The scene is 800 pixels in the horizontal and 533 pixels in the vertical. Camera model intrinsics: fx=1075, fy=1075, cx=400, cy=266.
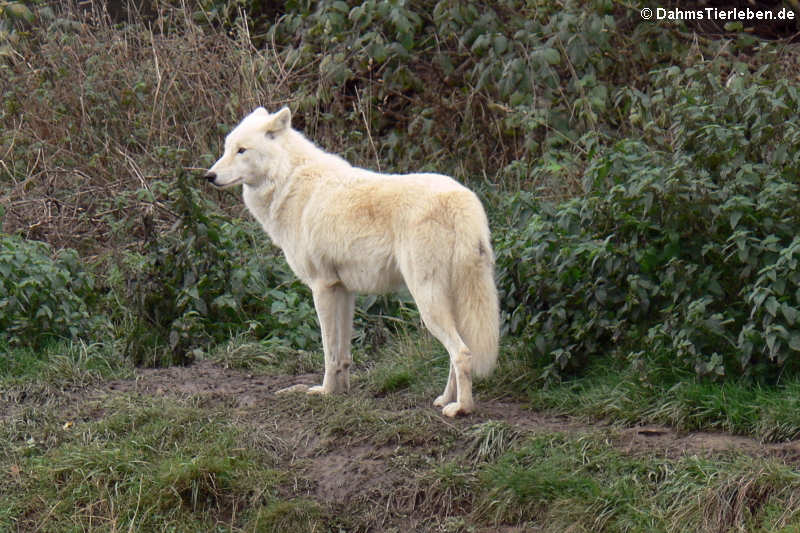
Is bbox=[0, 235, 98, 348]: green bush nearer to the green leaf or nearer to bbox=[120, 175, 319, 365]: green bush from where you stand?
bbox=[120, 175, 319, 365]: green bush

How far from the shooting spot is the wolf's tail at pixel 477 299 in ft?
18.0

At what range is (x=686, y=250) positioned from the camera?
580 cm

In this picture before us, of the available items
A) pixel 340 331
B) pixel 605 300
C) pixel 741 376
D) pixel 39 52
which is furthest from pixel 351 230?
pixel 39 52

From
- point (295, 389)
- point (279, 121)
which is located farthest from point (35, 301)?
point (279, 121)

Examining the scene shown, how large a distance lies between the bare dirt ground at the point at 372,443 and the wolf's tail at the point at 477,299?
1.25ft

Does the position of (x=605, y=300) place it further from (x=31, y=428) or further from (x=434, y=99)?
(x=434, y=99)

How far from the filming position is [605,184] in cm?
621

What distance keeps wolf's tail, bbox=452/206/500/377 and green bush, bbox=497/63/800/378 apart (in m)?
0.59

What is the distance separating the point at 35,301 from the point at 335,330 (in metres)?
2.52

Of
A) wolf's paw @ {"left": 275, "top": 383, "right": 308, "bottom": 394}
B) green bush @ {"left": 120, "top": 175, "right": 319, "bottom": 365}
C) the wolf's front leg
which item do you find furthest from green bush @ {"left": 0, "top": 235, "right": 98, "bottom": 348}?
the wolf's front leg

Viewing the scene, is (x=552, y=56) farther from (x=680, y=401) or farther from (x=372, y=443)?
(x=372, y=443)

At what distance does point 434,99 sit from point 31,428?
556 centimetres

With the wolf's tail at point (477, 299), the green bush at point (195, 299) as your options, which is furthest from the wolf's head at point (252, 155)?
the wolf's tail at point (477, 299)

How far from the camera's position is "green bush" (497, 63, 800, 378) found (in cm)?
536
